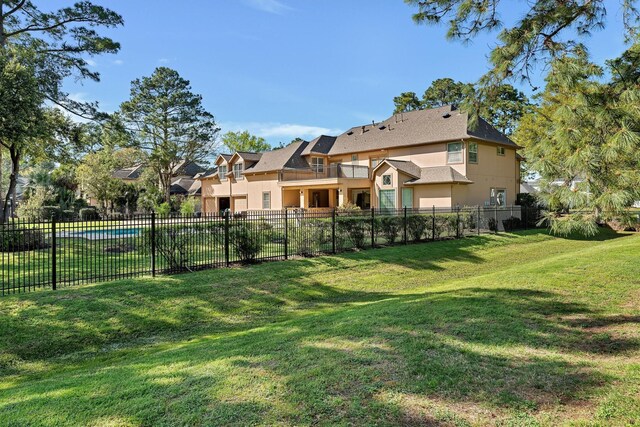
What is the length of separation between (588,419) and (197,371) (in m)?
3.82

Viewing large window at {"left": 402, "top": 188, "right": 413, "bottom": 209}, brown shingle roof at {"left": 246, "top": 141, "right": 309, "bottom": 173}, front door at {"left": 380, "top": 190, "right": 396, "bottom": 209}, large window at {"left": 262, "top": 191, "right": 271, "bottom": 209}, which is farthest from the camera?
large window at {"left": 262, "top": 191, "right": 271, "bottom": 209}

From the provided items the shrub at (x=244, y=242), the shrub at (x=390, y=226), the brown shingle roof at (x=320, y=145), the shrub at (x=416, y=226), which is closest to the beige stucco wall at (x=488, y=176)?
the shrub at (x=416, y=226)

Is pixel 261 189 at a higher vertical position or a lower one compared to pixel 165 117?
lower

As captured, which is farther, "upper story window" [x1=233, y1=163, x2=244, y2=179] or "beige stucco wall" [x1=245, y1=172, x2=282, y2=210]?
"upper story window" [x1=233, y1=163, x2=244, y2=179]

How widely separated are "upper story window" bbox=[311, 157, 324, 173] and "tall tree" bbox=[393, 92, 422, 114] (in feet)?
87.6

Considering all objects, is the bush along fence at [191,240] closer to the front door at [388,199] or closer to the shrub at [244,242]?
the shrub at [244,242]

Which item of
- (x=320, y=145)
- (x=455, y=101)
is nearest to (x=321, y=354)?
(x=320, y=145)

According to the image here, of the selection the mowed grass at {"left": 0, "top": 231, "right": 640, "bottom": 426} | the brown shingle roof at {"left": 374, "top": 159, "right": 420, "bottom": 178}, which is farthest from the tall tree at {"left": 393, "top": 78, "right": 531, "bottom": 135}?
the mowed grass at {"left": 0, "top": 231, "right": 640, "bottom": 426}

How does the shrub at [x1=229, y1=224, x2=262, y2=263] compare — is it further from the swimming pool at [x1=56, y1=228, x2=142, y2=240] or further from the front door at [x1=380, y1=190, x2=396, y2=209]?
the front door at [x1=380, y1=190, x2=396, y2=209]

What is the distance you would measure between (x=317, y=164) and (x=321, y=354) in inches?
1164

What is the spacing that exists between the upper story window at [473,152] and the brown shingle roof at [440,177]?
1.49 meters

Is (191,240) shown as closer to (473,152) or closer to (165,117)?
(473,152)

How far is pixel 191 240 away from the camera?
11.6 metres

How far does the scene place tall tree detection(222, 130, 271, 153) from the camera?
191 ft
